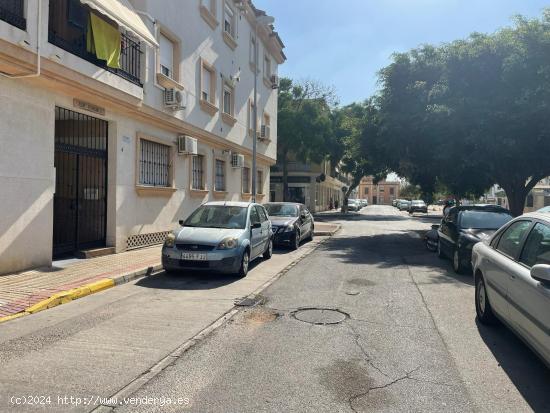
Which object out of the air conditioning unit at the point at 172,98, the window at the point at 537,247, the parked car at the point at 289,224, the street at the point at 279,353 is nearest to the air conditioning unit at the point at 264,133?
the parked car at the point at 289,224

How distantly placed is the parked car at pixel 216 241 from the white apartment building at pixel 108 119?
2.62m

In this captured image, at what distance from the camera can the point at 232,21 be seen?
18.8 m

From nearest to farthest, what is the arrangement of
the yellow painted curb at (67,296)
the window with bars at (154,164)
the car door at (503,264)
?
the car door at (503,264), the yellow painted curb at (67,296), the window with bars at (154,164)

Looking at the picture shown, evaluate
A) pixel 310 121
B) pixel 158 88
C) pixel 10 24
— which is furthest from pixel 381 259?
pixel 310 121

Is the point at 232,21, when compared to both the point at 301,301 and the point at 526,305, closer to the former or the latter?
the point at 301,301

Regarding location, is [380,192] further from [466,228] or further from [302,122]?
[466,228]

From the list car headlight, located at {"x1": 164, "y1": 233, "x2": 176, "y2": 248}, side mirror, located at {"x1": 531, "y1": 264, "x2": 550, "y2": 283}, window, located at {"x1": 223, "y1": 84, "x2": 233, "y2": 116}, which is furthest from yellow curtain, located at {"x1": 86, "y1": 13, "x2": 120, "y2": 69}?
side mirror, located at {"x1": 531, "y1": 264, "x2": 550, "y2": 283}

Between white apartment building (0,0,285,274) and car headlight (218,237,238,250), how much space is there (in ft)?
11.7

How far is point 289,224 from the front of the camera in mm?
14117

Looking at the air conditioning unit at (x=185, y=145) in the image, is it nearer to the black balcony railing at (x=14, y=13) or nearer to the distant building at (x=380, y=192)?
the black balcony railing at (x=14, y=13)

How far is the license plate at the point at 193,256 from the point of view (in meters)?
8.41

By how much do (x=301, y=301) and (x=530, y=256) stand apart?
3444 mm

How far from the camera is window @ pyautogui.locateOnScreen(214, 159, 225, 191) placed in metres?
18.4

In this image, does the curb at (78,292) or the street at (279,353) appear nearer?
the street at (279,353)
